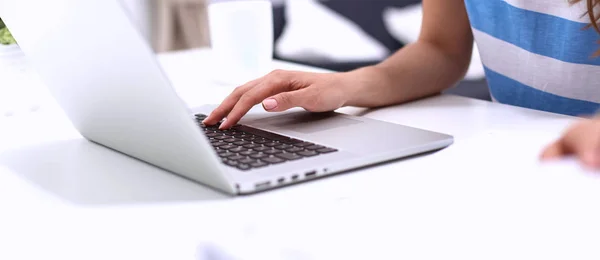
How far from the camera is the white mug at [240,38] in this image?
1.12 m

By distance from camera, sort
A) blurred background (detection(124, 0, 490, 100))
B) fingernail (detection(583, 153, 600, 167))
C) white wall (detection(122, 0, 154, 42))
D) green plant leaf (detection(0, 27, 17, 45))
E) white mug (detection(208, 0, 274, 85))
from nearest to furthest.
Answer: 1. fingernail (detection(583, 153, 600, 167))
2. green plant leaf (detection(0, 27, 17, 45))
3. white mug (detection(208, 0, 274, 85))
4. blurred background (detection(124, 0, 490, 100))
5. white wall (detection(122, 0, 154, 42))

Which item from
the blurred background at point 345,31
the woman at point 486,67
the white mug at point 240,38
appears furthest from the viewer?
the blurred background at point 345,31

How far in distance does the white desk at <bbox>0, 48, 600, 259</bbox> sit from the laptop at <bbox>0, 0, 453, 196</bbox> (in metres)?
0.02

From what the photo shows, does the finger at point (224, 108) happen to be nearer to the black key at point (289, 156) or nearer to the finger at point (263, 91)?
the finger at point (263, 91)

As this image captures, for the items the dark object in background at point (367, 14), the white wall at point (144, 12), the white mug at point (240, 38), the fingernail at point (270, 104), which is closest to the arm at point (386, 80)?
the fingernail at point (270, 104)

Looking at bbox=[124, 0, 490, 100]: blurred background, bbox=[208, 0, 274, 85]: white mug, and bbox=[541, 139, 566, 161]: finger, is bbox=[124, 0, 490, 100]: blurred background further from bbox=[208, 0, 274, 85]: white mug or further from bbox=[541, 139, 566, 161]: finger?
bbox=[541, 139, 566, 161]: finger

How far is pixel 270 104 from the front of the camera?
A: 0.74 m

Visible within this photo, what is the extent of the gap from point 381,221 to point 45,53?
39 centimetres

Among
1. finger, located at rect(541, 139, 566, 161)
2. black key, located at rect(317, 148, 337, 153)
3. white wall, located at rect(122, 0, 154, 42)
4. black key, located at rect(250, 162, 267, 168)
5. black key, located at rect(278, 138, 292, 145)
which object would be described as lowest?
white wall, located at rect(122, 0, 154, 42)

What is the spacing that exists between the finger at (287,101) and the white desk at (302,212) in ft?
0.50

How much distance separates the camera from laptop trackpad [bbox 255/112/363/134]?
28.6 inches

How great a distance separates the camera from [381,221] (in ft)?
1.61

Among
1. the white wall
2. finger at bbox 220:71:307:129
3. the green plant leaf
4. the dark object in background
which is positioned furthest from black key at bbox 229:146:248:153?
the white wall

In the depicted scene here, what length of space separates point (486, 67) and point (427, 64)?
150 millimetres
